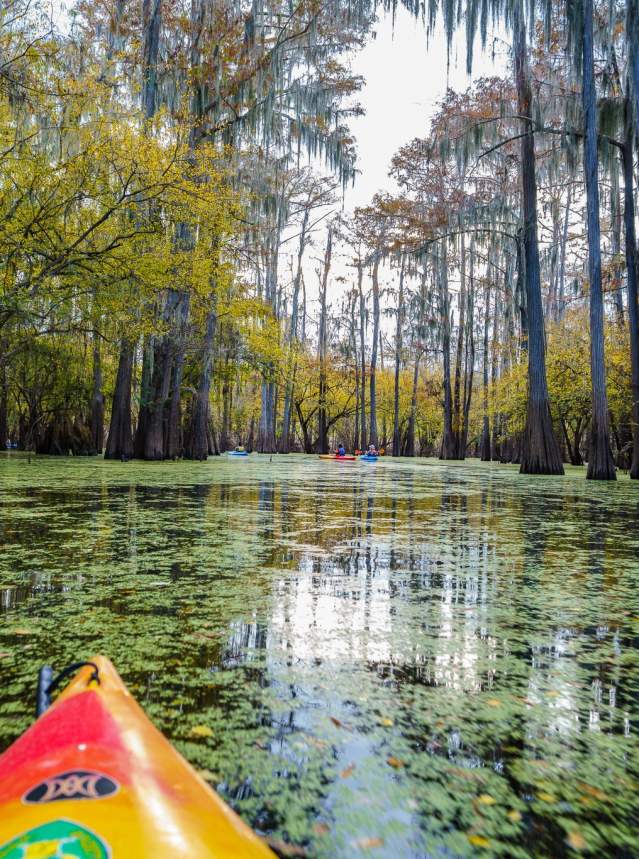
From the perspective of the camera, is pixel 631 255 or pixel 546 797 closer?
pixel 546 797

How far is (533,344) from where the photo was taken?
11961mm

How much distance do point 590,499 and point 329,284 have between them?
24.0 m

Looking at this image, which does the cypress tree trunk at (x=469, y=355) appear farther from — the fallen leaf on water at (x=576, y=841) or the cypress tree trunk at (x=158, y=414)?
the fallen leaf on water at (x=576, y=841)

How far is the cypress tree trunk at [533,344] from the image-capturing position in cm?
1163

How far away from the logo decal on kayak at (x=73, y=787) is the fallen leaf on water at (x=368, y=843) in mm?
388

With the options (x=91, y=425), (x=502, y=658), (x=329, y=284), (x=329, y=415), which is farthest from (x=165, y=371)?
(x=329, y=415)

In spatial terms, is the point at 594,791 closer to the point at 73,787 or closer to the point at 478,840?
the point at 478,840

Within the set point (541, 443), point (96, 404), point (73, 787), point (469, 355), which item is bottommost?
point (73, 787)

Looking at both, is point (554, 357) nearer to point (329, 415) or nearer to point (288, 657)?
point (288, 657)

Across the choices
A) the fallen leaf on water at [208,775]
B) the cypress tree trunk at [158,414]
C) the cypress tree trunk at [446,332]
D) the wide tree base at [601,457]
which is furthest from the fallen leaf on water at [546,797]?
the cypress tree trunk at [446,332]

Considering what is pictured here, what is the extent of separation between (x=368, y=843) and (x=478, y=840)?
0.54ft

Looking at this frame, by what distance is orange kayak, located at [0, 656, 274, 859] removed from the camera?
23.3 inches

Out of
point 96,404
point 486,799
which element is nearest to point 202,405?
point 96,404

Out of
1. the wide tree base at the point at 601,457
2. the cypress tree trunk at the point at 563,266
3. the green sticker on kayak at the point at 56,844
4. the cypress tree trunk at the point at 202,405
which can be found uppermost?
the cypress tree trunk at the point at 563,266
